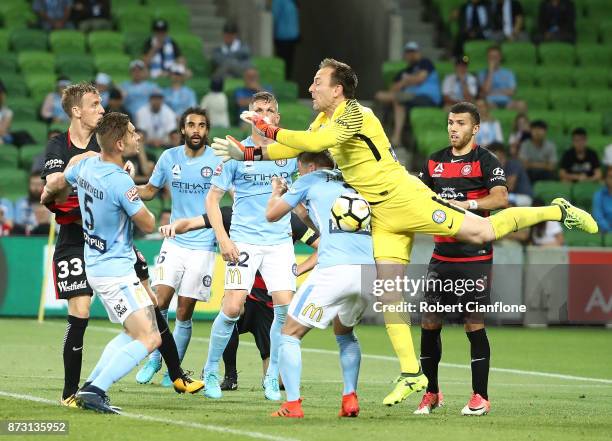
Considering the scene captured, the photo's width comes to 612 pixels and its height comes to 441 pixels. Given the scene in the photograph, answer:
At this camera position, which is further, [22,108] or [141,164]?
[22,108]

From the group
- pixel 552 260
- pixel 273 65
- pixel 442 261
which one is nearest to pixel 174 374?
pixel 442 261

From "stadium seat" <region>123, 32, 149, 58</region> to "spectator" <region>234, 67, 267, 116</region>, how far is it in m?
2.23

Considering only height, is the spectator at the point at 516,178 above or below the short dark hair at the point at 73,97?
below

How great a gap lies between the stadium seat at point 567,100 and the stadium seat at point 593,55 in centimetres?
114

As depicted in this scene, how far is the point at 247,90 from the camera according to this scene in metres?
21.2

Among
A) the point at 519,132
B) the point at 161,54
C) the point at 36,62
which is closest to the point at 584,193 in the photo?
the point at 519,132

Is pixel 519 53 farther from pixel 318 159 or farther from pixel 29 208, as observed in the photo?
pixel 318 159

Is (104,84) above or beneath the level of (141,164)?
above

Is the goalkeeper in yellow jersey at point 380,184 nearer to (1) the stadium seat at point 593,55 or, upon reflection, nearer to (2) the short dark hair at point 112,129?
(2) the short dark hair at point 112,129

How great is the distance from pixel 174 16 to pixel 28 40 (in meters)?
2.71

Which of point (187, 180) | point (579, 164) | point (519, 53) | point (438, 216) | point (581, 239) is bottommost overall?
point (581, 239)

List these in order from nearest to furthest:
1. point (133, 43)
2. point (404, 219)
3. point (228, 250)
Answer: point (404, 219), point (228, 250), point (133, 43)

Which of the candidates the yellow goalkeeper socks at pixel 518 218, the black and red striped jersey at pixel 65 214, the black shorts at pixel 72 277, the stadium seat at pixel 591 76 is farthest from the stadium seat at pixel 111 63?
the yellow goalkeeper socks at pixel 518 218

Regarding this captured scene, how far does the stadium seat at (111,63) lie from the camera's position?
21422 millimetres
